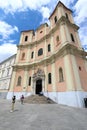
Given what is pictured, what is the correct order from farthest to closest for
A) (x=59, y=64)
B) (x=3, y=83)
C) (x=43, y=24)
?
1. (x=3, y=83)
2. (x=43, y=24)
3. (x=59, y=64)

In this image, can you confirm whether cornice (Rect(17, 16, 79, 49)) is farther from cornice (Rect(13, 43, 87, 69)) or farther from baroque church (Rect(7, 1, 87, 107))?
cornice (Rect(13, 43, 87, 69))

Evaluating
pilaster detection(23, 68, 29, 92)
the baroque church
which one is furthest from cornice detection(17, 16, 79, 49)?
pilaster detection(23, 68, 29, 92)

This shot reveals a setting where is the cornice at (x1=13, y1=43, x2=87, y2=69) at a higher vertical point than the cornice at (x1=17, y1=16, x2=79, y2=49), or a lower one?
lower

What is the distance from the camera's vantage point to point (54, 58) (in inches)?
702

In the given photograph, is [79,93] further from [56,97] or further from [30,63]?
[30,63]

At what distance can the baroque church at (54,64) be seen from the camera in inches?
510

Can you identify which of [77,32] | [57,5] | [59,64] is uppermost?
[57,5]

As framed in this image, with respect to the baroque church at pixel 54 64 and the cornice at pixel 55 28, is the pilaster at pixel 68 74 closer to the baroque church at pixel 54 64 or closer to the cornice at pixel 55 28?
the baroque church at pixel 54 64

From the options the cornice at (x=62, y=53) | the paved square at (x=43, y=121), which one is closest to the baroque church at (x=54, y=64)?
the cornice at (x=62, y=53)

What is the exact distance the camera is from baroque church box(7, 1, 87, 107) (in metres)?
13.0

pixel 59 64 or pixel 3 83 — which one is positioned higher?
pixel 59 64

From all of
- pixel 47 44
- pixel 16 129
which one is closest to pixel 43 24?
pixel 47 44

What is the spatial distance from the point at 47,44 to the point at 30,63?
19.6 feet

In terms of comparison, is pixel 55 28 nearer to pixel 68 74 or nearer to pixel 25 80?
pixel 68 74
